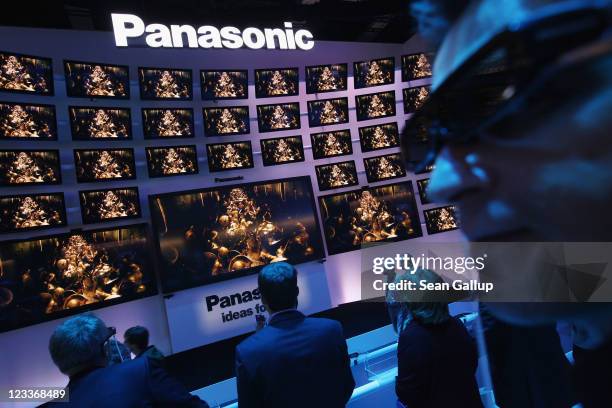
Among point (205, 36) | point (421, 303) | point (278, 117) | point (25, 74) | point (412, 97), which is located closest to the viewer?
point (421, 303)

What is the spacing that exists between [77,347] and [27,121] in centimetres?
298

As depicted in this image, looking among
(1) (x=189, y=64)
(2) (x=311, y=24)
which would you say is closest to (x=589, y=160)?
(1) (x=189, y=64)

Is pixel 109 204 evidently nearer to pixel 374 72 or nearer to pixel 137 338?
pixel 137 338

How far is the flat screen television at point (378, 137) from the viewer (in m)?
5.68

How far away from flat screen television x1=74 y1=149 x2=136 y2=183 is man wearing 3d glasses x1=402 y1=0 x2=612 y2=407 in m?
4.44

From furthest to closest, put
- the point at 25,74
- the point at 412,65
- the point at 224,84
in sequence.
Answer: the point at 412,65 → the point at 224,84 → the point at 25,74

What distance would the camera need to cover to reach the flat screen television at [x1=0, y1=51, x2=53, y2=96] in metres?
3.59

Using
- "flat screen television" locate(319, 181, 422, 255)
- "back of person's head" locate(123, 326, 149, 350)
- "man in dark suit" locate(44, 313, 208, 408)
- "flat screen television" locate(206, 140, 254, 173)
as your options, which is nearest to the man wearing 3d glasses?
"man in dark suit" locate(44, 313, 208, 408)

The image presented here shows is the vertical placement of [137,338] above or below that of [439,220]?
below

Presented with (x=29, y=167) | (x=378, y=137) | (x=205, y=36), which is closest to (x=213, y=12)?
(x=205, y=36)

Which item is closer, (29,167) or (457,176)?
(457,176)

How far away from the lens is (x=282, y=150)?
17.1 feet

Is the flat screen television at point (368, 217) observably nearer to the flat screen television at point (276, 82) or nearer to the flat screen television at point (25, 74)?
the flat screen television at point (276, 82)

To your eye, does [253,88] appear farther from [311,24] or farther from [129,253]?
[129,253]
